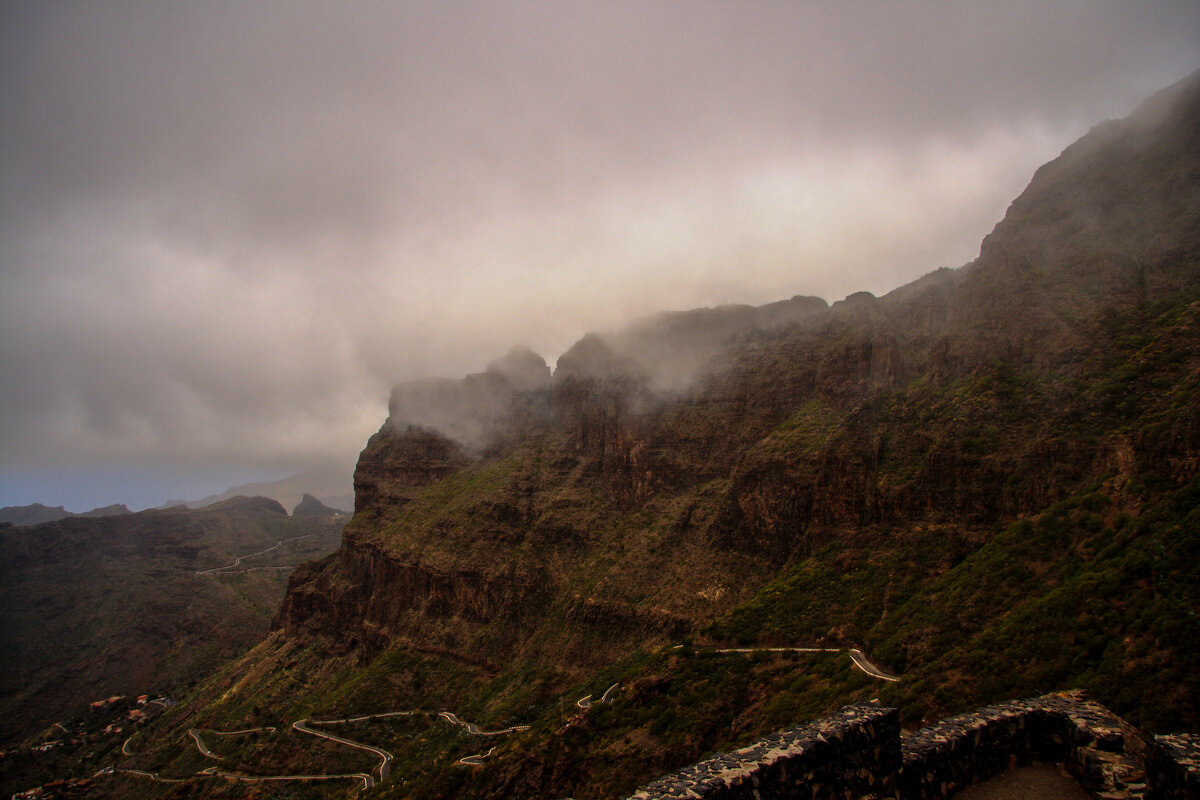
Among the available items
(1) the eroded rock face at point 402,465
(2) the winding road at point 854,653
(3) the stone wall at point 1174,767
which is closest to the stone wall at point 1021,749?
(3) the stone wall at point 1174,767

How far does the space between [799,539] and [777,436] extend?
16646 mm

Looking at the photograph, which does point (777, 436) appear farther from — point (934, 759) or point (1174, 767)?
point (1174, 767)

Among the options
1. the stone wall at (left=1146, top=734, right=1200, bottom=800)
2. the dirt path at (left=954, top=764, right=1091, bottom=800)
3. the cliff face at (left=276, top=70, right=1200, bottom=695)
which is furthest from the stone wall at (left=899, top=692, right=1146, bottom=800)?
the cliff face at (left=276, top=70, right=1200, bottom=695)

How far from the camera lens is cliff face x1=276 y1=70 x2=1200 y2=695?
50.9m

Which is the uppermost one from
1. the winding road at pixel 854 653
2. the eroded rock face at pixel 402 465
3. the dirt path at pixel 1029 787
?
the eroded rock face at pixel 402 465

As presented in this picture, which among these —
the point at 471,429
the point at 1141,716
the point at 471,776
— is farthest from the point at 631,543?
the point at 1141,716

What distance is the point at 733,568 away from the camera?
2852 inches

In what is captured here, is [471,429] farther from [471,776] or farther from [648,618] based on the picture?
[471,776]

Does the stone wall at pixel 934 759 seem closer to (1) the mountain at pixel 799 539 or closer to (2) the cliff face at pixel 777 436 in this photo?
(1) the mountain at pixel 799 539

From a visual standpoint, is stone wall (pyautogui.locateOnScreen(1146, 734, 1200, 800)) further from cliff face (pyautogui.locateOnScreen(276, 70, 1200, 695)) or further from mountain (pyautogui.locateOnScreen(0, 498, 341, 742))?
mountain (pyautogui.locateOnScreen(0, 498, 341, 742))

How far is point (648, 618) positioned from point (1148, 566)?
52.7 meters

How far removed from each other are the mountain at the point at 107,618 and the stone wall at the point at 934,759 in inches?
6987

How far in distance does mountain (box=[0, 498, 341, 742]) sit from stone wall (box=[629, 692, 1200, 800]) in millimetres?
177470

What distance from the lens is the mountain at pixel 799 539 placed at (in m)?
37.0
